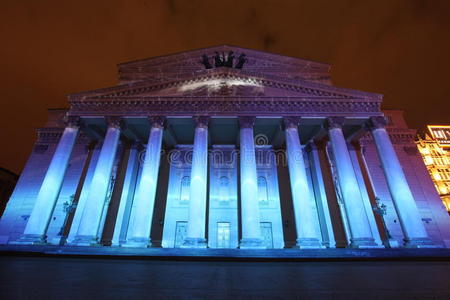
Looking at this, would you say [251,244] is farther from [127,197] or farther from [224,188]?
[127,197]

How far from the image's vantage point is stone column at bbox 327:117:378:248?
514 inches

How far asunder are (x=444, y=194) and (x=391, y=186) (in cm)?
4073

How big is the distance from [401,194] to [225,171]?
13.0 m

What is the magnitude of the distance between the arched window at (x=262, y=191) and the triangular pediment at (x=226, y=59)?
35.5ft

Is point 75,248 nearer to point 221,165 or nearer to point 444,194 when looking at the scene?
point 221,165

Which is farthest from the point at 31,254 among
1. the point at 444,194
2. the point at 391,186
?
the point at 444,194

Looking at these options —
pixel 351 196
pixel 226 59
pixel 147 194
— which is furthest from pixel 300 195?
pixel 226 59

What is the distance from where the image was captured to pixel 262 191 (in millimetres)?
21125

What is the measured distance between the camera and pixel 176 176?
839 inches

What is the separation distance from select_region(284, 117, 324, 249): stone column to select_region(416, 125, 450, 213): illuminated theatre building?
43.1 metres

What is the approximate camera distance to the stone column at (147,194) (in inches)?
→ 507

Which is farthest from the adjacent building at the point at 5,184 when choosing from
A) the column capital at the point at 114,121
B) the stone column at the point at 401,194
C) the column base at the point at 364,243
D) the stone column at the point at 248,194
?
the stone column at the point at 401,194

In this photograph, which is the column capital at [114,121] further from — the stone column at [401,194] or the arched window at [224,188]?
the stone column at [401,194]

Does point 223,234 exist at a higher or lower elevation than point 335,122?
lower
